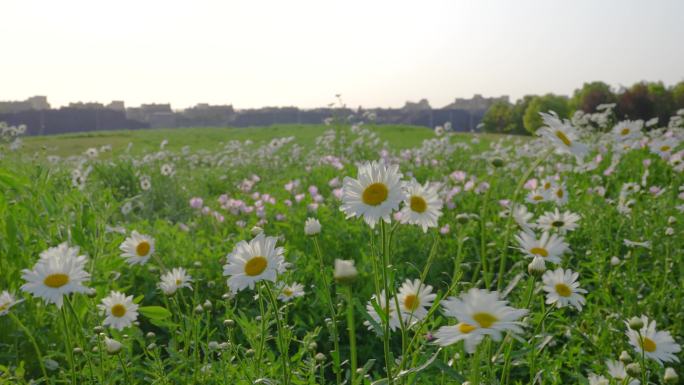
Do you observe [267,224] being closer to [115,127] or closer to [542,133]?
[542,133]

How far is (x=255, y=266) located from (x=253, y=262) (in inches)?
0.7

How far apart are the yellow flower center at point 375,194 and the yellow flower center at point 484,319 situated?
1.13 ft

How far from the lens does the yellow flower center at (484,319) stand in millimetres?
895

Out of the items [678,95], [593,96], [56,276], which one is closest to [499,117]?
[678,95]

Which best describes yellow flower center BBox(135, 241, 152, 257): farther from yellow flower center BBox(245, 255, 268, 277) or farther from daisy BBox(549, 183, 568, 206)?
daisy BBox(549, 183, 568, 206)

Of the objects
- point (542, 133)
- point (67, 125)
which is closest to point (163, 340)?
point (542, 133)

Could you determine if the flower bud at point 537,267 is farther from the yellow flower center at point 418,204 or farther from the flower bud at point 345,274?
the flower bud at point 345,274

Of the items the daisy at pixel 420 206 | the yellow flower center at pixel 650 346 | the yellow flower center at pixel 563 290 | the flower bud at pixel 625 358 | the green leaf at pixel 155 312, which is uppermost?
the daisy at pixel 420 206

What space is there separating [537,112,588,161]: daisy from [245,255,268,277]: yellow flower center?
0.71 m

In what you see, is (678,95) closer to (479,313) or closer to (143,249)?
(143,249)

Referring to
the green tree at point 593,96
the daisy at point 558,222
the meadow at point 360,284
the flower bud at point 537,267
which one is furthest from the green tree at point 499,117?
the flower bud at point 537,267

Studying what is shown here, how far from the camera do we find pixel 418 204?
131 centimetres

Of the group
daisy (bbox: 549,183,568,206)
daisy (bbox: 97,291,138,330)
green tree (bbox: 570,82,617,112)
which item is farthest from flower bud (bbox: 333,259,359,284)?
green tree (bbox: 570,82,617,112)

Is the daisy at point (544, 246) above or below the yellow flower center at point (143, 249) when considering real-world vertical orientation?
above
